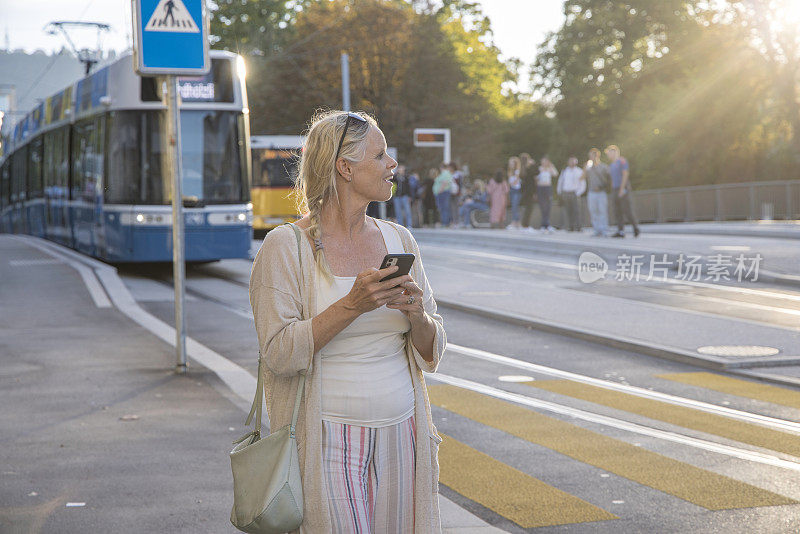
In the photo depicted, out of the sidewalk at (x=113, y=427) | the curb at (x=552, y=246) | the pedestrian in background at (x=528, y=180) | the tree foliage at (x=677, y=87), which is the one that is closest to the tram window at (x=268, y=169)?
the curb at (x=552, y=246)

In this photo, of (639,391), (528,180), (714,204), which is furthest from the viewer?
(714,204)

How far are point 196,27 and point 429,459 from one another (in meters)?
6.15

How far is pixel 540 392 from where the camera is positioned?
8.79 meters

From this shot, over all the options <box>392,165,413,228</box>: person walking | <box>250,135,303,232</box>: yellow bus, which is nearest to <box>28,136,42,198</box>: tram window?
<box>250,135,303,232</box>: yellow bus

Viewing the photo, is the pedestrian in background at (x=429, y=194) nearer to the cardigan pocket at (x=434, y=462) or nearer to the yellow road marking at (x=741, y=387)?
the yellow road marking at (x=741, y=387)

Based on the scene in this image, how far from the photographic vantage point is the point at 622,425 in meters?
7.43

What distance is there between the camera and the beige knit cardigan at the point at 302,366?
3008 mm

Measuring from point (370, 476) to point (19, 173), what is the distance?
91.0 feet

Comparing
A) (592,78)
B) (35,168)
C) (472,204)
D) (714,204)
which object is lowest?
(714,204)

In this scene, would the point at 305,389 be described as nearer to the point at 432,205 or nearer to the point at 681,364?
the point at 681,364

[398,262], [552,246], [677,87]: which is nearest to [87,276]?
[552,246]

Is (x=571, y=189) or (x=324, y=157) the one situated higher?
(x=324, y=157)

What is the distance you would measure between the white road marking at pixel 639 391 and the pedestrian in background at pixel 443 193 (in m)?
19.2

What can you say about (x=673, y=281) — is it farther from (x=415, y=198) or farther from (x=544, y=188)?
(x=415, y=198)
